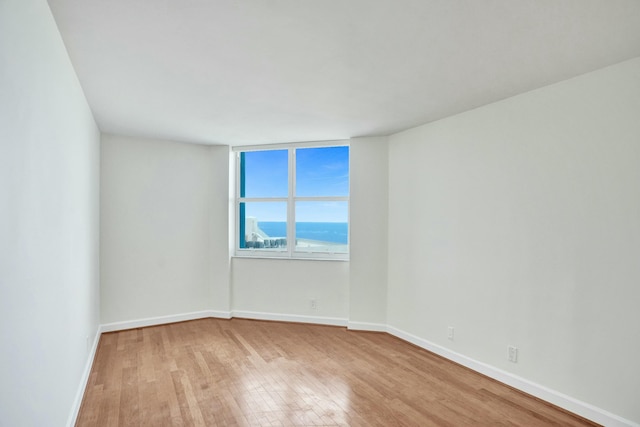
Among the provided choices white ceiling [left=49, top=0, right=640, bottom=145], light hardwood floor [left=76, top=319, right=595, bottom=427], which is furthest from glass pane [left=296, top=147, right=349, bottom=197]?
light hardwood floor [left=76, top=319, right=595, bottom=427]

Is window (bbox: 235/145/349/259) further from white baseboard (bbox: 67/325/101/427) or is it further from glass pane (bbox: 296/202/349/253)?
white baseboard (bbox: 67/325/101/427)

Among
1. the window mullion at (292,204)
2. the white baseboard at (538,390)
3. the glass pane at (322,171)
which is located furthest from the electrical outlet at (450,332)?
the window mullion at (292,204)

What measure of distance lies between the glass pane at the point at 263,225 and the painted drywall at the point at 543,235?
2041 mm

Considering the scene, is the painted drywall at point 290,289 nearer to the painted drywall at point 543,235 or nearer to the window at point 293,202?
the window at point 293,202

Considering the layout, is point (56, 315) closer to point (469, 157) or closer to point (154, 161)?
point (154, 161)

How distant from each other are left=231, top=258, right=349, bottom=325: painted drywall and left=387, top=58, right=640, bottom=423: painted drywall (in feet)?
3.70

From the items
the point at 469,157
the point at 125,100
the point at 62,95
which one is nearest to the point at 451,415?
the point at 469,157

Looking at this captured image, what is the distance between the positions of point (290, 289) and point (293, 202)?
125 cm

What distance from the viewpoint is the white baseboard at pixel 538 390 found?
252 cm

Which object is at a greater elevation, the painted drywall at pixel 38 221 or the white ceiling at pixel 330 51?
the white ceiling at pixel 330 51

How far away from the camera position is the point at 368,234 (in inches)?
185

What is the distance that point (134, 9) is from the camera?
5.95 ft

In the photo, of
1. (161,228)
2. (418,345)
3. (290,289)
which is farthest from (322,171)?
(418,345)

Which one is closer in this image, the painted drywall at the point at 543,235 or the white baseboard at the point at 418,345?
the painted drywall at the point at 543,235
